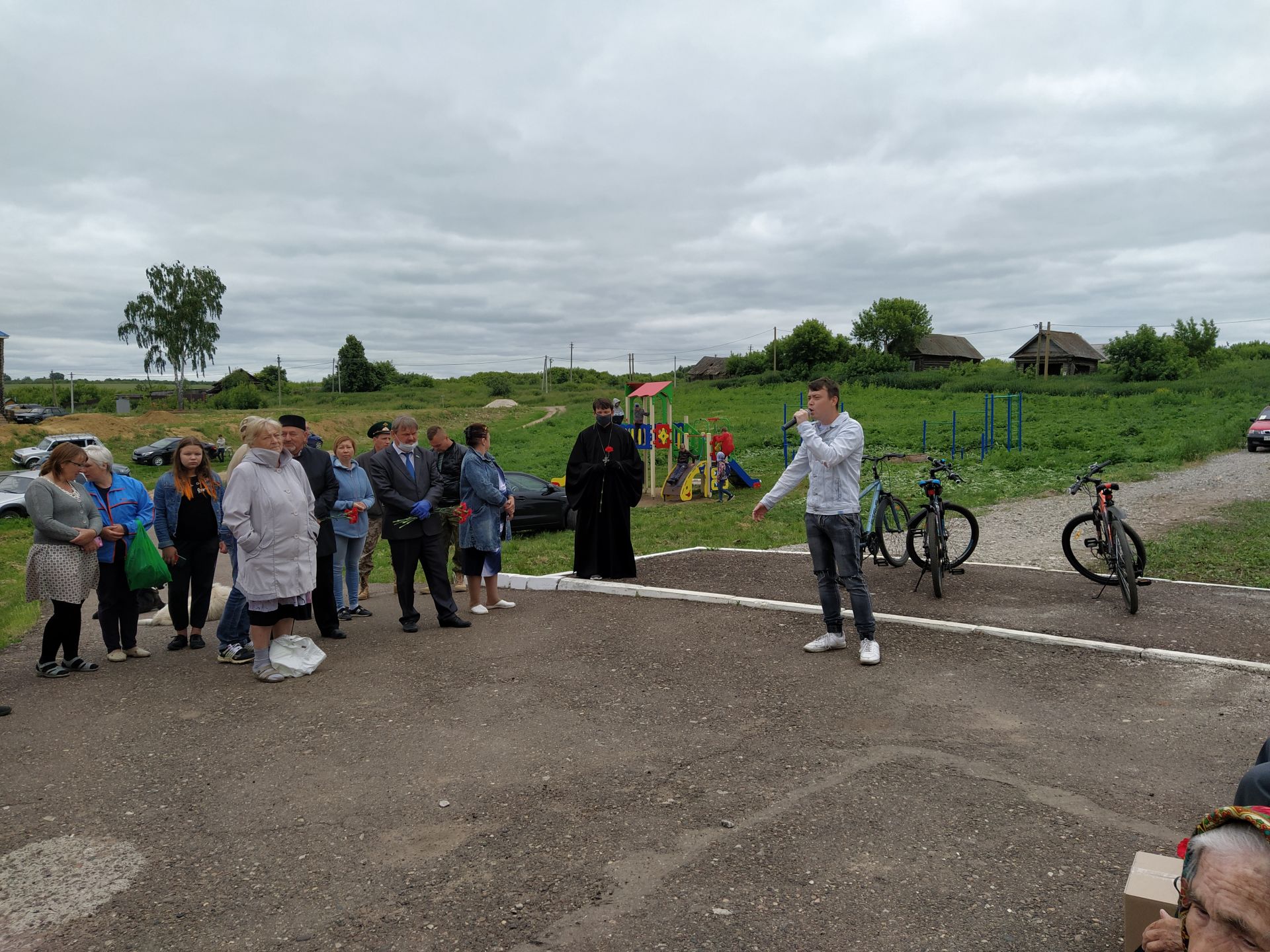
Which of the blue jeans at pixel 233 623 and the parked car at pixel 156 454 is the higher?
the parked car at pixel 156 454

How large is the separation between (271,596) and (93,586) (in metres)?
1.58

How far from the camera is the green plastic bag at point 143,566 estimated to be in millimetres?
6629

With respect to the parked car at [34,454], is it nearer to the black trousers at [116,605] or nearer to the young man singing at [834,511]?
the black trousers at [116,605]

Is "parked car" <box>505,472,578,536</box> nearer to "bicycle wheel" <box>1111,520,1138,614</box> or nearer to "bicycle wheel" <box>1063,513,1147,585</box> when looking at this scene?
"bicycle wheel" <box>1063,513,1147,585</box>

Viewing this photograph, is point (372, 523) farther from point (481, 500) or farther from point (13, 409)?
point (13, 409)

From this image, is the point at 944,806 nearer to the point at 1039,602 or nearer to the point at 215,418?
the point at 1039,602

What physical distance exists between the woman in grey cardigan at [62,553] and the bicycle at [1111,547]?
7.87m

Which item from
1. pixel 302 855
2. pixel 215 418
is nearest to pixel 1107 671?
pixel 302 855

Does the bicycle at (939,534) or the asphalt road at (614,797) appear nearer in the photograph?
the asphalt road at (614,797)

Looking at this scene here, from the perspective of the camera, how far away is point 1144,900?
2.58 metres

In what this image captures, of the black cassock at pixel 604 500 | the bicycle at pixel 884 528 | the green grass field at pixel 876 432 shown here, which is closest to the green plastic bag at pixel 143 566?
the green grass field at pixel 876 432

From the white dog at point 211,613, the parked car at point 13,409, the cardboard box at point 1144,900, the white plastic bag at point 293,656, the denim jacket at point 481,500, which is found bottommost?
the white dog at point 211,613

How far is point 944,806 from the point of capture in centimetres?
392

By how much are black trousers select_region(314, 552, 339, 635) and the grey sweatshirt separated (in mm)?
1628
